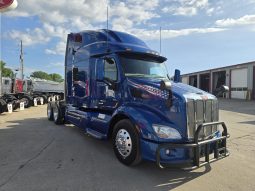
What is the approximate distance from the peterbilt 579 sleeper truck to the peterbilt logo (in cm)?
544

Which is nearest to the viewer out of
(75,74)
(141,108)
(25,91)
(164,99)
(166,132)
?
(166,132)

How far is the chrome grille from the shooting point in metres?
5.53

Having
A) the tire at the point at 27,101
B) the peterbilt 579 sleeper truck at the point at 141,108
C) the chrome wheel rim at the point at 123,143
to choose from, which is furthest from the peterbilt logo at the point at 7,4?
the tire at the point at 27,101

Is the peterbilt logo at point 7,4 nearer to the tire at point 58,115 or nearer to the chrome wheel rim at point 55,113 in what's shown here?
the tire at point 58,115

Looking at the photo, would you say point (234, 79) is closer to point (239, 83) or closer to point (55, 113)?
point (239, 83)

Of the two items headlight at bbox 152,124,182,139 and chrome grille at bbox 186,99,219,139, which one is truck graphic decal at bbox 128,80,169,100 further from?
headlight at bbox 152,124,182,139

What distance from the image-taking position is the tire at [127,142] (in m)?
5.81

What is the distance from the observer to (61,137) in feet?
30.7

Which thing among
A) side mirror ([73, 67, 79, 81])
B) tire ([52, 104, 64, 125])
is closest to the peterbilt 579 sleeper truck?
side mirror ([73, 67, 79, 81])

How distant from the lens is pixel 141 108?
602 cm

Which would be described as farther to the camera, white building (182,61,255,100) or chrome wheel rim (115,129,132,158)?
white building (182,61,255,100)

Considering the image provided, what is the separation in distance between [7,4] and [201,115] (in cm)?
1044

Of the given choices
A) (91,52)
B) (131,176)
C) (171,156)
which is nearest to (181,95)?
(171,156)

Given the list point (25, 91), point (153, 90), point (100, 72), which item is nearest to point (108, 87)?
point (100, 72)
